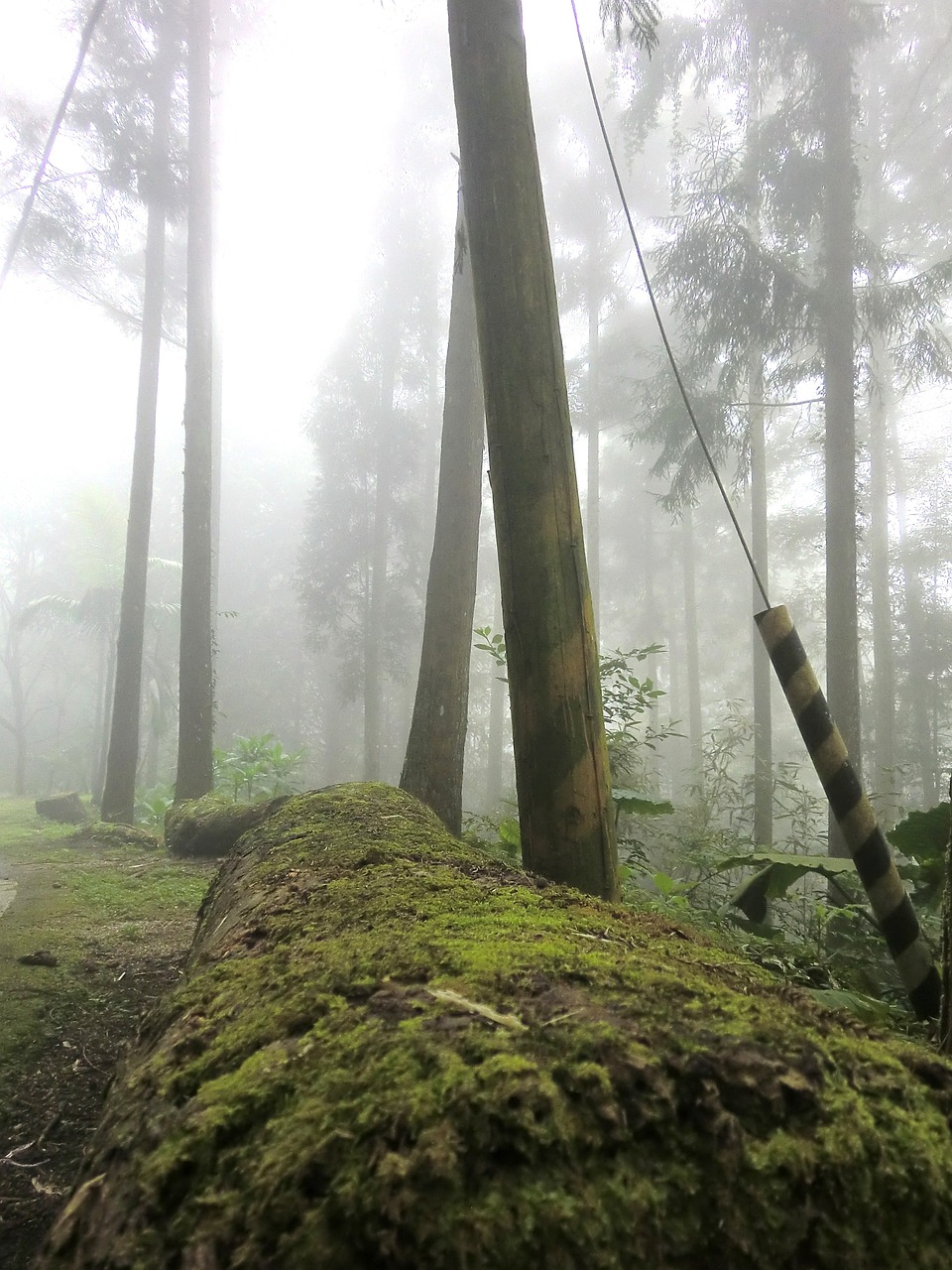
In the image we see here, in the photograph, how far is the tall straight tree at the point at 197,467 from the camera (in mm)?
9094

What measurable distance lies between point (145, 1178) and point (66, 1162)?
178 cm

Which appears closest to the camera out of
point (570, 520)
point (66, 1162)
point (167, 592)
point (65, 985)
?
point (66, 1162)

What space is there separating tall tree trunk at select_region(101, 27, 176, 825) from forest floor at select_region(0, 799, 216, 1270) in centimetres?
373

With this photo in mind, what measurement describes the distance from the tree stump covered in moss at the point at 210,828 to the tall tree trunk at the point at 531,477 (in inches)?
202

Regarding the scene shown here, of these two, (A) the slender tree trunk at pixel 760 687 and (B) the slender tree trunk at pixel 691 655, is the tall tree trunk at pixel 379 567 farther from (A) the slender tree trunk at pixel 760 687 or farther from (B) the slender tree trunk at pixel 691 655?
(B) the slender tree trunk at pixel 691 655

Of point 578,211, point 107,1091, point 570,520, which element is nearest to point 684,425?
point 570,520

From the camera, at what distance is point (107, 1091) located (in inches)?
48.4

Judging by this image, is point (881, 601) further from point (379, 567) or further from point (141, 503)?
point (141, 503)

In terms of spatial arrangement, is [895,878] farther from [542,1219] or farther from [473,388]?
[473,388]

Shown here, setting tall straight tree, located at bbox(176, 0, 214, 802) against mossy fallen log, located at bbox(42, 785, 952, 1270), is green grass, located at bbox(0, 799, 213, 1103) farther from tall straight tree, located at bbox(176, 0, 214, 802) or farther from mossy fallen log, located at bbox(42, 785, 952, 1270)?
mossy fallen log, located at bbox(42, 785, 952, 1270)

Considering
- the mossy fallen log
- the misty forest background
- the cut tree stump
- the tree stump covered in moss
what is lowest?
the cut tree stump

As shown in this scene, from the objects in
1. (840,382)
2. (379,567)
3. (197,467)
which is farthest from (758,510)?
(197,467)

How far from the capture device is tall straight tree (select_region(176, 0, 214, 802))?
9094 mm

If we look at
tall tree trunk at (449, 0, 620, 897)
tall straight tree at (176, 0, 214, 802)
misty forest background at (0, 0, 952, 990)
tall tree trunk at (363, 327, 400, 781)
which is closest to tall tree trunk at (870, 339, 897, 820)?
misty forest background at (0, 0, 952, 990)
